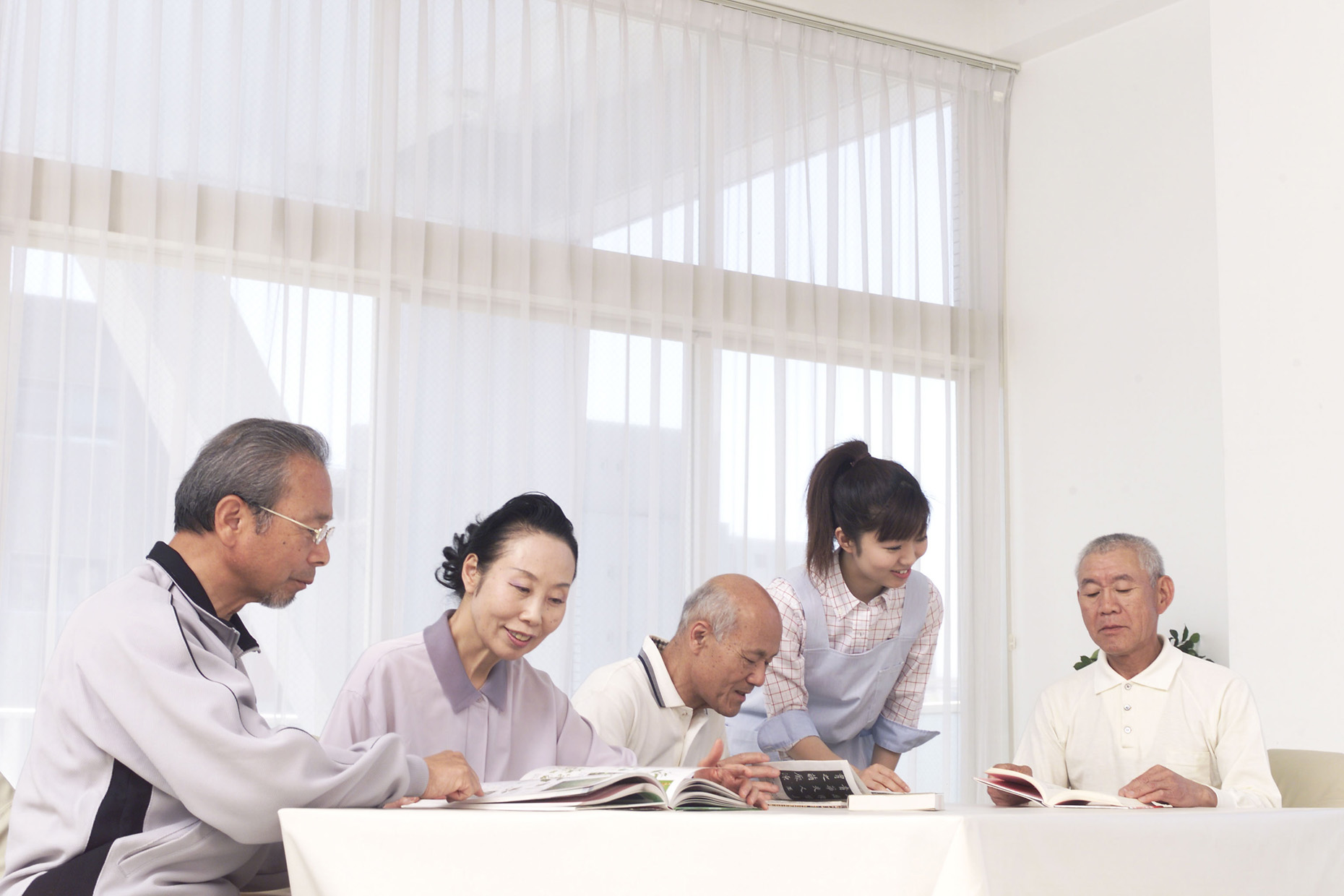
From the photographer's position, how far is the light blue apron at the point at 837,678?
9.53 ft

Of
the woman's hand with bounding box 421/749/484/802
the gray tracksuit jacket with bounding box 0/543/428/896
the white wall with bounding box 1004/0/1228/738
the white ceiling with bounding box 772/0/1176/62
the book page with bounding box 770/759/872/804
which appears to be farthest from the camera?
the white ceiling with bounding box 772/0/1176/62

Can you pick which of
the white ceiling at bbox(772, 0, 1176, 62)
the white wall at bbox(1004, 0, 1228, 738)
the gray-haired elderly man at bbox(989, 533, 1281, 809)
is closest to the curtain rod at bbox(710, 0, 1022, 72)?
the white ceiling at bbox(772, 0, 1176, 62)

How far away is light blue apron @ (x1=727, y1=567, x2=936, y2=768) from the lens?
291 cm

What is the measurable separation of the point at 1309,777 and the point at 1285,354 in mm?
1164

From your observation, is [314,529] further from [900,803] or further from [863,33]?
[863,33]

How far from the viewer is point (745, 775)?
1.96 m

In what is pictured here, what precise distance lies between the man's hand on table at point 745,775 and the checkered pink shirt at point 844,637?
0.79 m

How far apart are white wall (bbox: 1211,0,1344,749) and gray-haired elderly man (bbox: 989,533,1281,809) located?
0.66 metres

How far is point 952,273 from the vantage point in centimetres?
505

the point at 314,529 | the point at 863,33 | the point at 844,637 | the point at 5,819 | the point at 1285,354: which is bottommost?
the point at 5,819

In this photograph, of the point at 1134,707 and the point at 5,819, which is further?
the point at 1134,707

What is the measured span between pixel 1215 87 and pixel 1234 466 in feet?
3.36

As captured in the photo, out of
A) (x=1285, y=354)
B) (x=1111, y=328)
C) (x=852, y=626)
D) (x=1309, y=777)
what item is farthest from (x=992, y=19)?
(x=1309, y=777)

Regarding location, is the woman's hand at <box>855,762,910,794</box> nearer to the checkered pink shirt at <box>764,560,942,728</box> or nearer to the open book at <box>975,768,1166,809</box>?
the open book at <box>975,768,1166,809</box>
